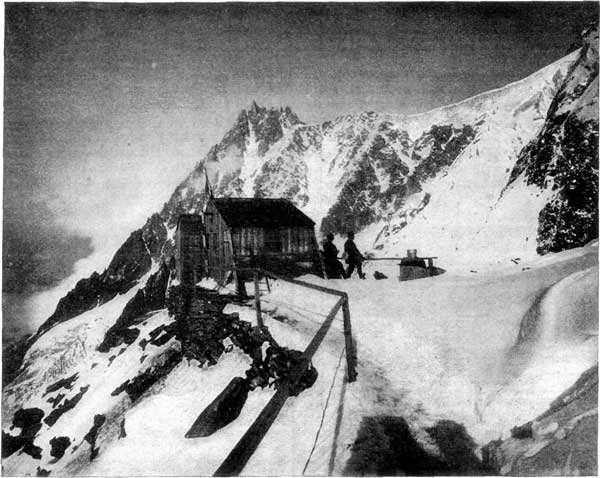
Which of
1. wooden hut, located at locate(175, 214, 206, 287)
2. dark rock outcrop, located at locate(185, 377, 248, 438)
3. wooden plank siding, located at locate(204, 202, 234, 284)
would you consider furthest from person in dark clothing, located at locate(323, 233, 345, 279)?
dark rock outcrop, located at locate(185, 377, 248, 438)

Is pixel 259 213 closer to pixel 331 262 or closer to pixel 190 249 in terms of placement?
pixel 190 249

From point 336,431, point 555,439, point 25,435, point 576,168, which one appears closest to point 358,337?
point 336,431

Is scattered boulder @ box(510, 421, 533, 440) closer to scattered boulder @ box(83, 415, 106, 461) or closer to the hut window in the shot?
scattered boulder @ box(83, 415, 106, 461)

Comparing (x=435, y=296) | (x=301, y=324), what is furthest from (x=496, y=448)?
(x=301, y=324)

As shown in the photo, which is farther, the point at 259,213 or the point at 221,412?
the point at 259,213

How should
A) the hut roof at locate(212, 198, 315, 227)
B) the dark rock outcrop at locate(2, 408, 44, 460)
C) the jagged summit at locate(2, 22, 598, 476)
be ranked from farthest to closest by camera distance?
1. the hut roof at locate(212, 198, 315, 227)
2. the dark rock outcrop at locate(2, 408, 44, 460)
3. the jagged summit at locate(2, 22, 598, 476)

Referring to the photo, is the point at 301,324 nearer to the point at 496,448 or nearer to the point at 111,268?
the point at 496,448

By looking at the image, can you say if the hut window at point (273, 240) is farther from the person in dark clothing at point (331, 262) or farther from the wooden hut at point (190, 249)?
the wooden hut at point (190, 249)
